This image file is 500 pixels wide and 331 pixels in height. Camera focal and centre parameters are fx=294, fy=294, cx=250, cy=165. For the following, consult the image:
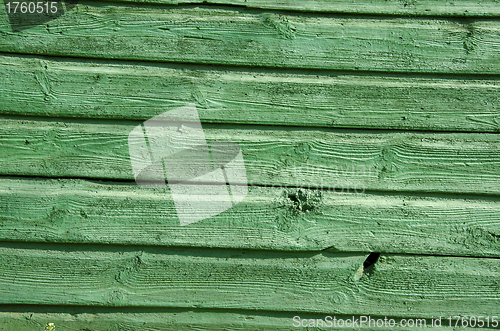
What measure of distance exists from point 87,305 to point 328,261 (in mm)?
1093

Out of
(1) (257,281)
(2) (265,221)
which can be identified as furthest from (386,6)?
(1) (257,281)

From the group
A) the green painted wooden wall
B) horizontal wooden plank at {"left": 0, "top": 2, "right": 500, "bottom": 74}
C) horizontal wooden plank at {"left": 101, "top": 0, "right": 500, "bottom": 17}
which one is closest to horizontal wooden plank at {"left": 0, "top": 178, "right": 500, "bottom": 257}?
the green painted wooden wall

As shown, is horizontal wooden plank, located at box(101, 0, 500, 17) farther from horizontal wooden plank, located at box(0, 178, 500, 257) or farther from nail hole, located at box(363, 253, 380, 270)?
nail hole, located at box(363, 253, 380, 270)

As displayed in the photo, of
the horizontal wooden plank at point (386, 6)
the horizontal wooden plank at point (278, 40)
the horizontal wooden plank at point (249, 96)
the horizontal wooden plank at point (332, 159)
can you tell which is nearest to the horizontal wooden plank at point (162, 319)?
the horizontal wooden plank at point (332, 159)

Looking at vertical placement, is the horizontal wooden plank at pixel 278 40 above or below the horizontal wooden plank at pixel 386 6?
below

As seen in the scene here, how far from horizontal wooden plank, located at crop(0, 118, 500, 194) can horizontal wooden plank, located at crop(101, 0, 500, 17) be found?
525mm

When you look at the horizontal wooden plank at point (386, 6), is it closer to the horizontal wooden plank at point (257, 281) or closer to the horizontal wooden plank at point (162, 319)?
the horizontal wooden plank at point (257, 281)

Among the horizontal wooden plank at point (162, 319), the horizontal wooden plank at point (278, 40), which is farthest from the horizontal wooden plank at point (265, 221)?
the horizontal wooden plank at point (278, 40)

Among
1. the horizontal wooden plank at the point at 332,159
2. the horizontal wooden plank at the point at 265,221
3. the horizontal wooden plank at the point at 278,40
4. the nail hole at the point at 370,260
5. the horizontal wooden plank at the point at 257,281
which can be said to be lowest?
the horizontal wooden plank at the point at 257,281

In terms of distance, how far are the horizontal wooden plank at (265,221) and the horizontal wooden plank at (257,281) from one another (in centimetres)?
6

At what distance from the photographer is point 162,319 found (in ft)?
4.35

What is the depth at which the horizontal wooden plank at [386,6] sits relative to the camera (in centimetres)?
127

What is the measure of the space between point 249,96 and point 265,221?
1.82 feet

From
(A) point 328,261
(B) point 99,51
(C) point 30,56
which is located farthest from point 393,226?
(C) point 30,56
